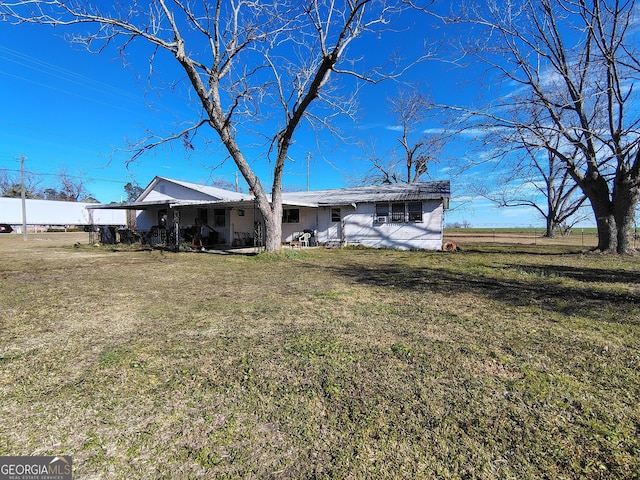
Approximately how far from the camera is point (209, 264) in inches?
391

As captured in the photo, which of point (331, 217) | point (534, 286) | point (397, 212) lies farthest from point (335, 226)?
point (534, 286)

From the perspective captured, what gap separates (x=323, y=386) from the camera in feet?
8.25

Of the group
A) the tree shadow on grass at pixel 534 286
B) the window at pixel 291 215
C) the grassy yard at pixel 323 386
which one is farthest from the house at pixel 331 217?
the grassy yard at pixel 323 386

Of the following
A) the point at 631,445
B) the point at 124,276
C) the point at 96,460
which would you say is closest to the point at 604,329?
the point at 631,445

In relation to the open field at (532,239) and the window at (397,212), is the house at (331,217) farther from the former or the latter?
the open field at (532,239)

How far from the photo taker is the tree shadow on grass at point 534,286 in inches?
190

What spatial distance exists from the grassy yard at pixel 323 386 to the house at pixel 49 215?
31851 mm

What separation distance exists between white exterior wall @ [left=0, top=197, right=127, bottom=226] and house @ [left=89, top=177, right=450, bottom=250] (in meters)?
18.7

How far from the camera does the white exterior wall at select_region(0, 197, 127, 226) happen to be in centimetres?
3241

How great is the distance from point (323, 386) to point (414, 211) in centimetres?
1417

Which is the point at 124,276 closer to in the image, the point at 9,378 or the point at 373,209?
the point at 9,378

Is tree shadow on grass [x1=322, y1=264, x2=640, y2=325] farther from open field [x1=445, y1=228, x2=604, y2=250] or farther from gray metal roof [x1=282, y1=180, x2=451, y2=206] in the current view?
open field [x1=445, y1=228, x2=604, y2=250]

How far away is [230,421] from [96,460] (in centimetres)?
72

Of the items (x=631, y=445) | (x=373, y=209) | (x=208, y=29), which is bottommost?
(x=631, y=445)
